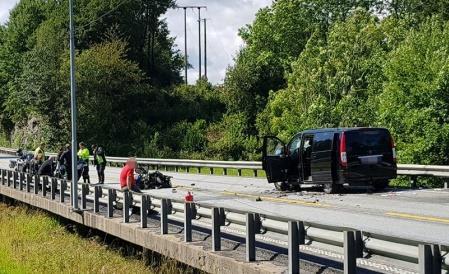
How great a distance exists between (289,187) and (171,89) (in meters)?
46.8

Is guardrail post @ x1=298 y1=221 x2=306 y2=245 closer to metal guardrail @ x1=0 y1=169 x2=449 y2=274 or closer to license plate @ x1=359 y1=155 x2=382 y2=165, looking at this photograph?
metal guardrail @ x1=0 y1=169 x2=449 y2=274

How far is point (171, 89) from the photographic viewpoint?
219 ft

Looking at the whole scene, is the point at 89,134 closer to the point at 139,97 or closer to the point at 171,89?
the point at 139,97

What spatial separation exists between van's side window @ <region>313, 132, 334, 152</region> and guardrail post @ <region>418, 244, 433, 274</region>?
12651 mm

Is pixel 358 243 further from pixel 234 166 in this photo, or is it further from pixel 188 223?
pixel 234 166

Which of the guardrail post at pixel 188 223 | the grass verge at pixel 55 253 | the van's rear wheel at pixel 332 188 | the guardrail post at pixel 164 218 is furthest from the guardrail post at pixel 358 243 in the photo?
the van's rear wheel at pixel 332 188

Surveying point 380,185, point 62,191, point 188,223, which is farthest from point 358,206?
point 62,191

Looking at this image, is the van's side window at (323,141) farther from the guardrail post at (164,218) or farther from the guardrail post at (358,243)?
the guardrail post at (358,243)

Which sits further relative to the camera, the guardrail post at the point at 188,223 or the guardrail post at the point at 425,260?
the guardrail post at the point at 188,223

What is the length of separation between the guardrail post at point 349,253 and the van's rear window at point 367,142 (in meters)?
11.4

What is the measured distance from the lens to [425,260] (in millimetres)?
5941

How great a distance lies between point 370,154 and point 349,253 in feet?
38.7

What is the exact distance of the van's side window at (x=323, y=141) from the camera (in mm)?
18656

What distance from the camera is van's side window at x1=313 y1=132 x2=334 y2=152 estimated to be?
61.2ft
